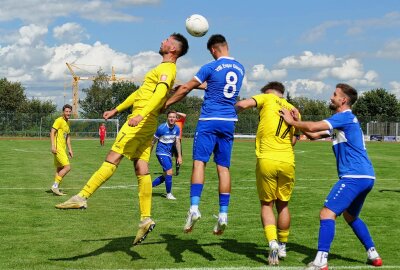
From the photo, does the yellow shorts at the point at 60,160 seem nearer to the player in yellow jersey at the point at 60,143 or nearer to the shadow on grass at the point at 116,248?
the player in yellow jersey at the point at 60,143

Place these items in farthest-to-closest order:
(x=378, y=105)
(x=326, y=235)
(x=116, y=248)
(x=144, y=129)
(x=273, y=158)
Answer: (x=378, y=105)
(x=116, y=248)
(x=144, y=129)
(x=273, y=158)
(x=326, y=235)

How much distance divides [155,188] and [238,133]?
63881mm

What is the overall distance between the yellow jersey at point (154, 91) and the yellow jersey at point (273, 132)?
50.3 inches

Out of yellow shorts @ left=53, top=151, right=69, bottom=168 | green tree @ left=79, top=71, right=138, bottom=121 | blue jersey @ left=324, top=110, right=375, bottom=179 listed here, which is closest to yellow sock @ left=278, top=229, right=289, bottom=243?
blue jersey @ left=324, top=110, right=375, bottom=179

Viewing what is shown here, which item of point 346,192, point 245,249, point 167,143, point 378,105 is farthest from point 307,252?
point 378,105

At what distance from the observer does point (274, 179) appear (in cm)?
864

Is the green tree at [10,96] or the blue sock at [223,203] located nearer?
the blue sock at [223,203]

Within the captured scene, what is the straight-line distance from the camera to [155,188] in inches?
748

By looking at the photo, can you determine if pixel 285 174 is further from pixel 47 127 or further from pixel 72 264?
pixel 47 127

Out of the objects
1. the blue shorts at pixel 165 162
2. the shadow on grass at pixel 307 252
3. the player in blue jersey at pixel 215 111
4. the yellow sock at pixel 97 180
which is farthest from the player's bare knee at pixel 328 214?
the blue shorts at pixel 165 162

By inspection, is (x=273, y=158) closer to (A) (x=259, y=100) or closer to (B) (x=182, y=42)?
(A) (x=259, y=100)

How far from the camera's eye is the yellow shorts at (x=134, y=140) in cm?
882

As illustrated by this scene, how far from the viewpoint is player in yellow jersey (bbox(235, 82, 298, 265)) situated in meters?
8.55

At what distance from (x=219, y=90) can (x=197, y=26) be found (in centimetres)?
125
